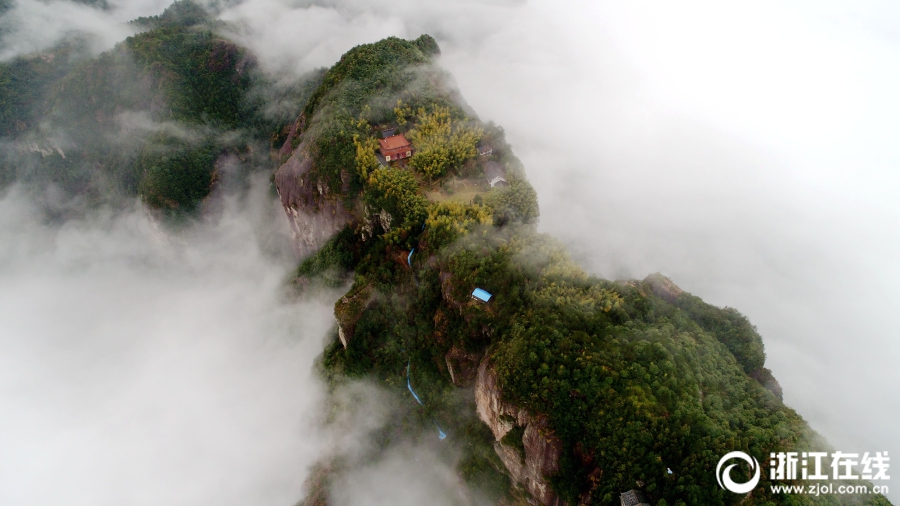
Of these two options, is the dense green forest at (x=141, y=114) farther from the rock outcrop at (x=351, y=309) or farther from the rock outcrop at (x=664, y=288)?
the rock outcrop at (x=664, y=288)

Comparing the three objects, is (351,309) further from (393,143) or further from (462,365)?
(393,143)

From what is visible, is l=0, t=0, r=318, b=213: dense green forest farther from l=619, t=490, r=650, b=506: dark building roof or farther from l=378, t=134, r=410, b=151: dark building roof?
l=619, t=490, r=650, b=506: dark building roof

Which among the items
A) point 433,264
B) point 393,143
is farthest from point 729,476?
point 393,143

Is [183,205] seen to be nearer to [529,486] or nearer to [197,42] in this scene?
[197,42]

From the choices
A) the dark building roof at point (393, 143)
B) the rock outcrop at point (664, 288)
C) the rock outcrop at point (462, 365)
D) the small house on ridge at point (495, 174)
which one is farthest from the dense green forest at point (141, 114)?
the rock outcrop at point (664, 288)

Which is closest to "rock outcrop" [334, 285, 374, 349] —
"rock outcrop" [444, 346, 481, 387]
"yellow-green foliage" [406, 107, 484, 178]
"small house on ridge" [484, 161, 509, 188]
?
"rock outcrop" [444, 346, 481, 387]

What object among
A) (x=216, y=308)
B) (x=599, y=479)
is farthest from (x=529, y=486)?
(x=216, y=308)

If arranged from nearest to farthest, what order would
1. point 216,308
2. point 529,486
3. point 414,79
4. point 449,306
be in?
point 529,486 → point 449,306 → point 414,79 → point 216,308
